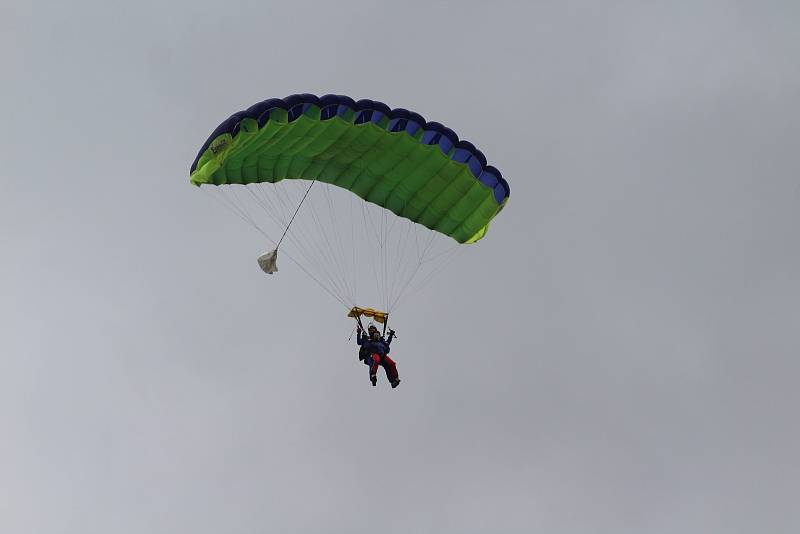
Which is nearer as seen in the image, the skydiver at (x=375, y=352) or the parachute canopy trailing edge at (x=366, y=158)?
the parachute canopy trailing edge at (x=366, y=158)

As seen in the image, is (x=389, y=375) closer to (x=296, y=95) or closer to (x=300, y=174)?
(x=300, y=174)

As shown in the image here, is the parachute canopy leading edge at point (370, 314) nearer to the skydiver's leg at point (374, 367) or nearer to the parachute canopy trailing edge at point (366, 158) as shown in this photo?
the skydiver's leg at point (374, 367)

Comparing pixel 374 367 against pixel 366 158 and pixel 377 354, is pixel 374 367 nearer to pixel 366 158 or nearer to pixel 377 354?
pixel 377 354

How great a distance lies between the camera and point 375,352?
2609 centimetres

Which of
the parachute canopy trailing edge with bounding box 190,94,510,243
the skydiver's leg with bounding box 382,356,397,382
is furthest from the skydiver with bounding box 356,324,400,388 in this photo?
the parachute canopy trailing edge with bounding box 190,94,510,243

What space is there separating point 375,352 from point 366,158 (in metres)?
4.30

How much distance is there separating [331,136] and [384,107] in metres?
1.27

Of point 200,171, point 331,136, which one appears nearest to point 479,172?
point 331,136

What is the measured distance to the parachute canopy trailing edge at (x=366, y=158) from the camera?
2359 cm

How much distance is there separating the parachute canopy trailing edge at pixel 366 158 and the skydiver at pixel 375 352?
341 centimetres

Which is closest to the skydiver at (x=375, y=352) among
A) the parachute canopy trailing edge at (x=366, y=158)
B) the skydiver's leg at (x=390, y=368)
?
the skydiver's leg at (x=390, y=368)

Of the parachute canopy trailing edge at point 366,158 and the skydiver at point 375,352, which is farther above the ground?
the parachute canopy trailing edge at point 366,158

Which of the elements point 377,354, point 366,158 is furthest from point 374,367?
point 366,158

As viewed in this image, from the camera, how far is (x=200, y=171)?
933 inches
